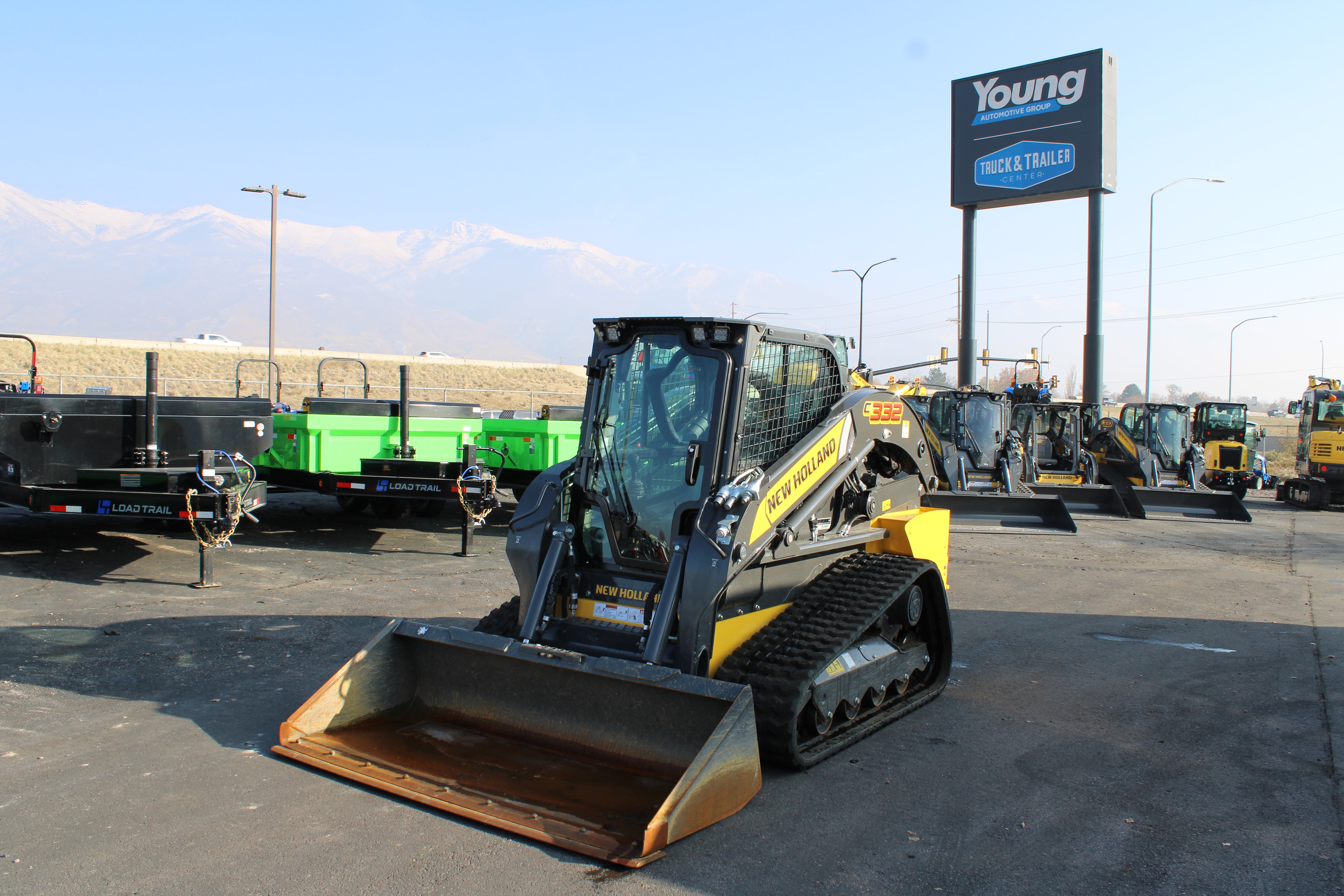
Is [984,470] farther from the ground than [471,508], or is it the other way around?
[984,470]

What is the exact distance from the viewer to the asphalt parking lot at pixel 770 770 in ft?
12.2

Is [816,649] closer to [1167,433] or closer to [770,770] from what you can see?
[770,770]

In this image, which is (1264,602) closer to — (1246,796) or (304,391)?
(1246,796)

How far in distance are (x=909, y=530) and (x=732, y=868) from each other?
3.27 m

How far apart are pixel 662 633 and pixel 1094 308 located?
29251 millimetres

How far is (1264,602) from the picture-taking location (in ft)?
32.3

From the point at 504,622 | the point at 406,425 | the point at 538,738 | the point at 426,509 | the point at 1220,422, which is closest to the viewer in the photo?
the point at 538,738

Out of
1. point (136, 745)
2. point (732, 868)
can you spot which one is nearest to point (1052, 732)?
point (732, 868)

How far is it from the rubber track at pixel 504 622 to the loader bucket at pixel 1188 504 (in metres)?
15.6

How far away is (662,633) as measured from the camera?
4.74m

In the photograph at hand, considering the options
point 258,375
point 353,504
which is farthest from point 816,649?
point 258,375

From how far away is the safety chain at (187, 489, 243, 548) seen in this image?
Answer: 348 inches

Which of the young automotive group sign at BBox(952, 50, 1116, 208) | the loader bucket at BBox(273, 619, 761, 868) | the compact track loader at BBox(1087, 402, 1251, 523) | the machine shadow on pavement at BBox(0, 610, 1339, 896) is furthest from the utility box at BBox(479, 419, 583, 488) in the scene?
the young automotive group sign at BBox(952, 50, 1116, 208)

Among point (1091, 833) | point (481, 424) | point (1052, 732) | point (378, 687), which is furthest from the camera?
point (481, 424)
